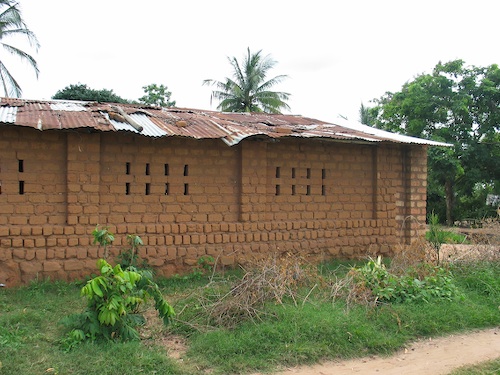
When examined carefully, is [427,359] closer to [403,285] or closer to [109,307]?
[403,285]

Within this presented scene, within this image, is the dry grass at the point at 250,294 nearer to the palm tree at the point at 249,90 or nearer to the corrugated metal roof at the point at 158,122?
the corrugated metal roof at the point at 158,122

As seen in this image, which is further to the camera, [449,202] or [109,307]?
[449,202]

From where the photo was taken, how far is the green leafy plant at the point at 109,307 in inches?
168

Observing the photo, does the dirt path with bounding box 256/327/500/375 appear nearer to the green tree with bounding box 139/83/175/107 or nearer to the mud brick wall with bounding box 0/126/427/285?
the mud brick wall with bounding box 0/126/427/285

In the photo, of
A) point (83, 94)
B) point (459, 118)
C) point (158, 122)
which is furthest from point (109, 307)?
point (459, 118)

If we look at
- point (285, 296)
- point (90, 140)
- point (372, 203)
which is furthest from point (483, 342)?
point (90, 140)

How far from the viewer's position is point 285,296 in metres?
5.70

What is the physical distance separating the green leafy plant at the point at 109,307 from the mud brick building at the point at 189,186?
2131mm

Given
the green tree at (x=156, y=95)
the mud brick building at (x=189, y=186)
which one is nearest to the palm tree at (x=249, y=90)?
the green tree at (x=156, y=95)

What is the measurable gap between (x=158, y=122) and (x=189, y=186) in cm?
107

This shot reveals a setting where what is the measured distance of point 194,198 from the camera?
7184 mm

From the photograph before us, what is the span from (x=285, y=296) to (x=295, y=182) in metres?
2.66

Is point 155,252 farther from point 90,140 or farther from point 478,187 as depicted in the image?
point 478,187

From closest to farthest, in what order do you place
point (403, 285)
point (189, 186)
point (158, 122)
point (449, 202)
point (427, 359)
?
1. point (427, 359)
2. point (403, 285)
3. point (158, 122)
4. point (189, 186)
5. point (449, 202)
